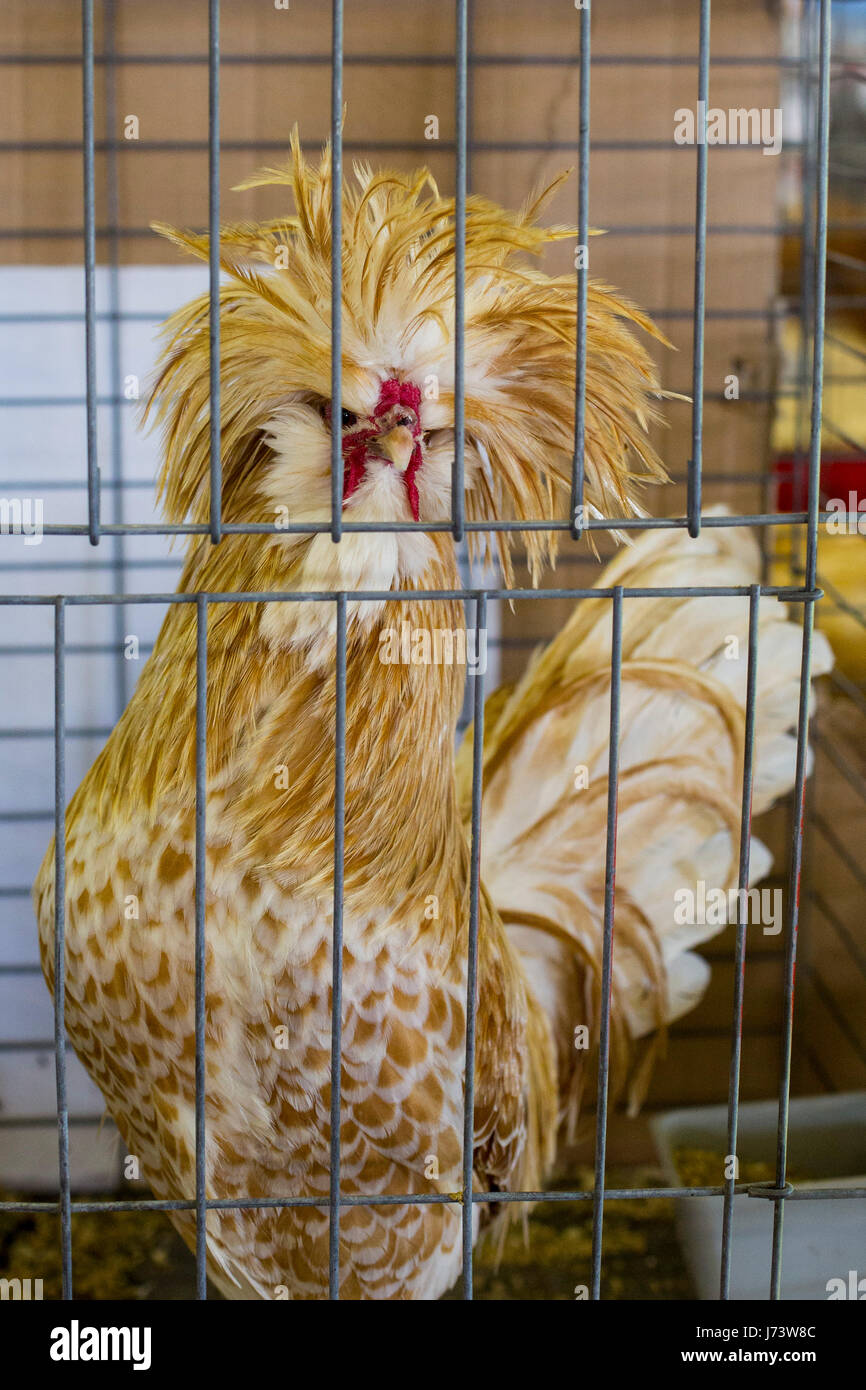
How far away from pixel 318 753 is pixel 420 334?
1.07 feet

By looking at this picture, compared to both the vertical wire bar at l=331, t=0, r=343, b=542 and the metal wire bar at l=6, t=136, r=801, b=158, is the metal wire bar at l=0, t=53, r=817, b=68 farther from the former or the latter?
the vertical wire bar at l=331, t=0, r=343, b=542

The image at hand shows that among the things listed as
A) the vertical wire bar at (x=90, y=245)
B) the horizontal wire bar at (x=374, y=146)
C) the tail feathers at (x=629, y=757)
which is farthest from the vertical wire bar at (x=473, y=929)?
the horizontal wire bar at (x=374, y=146)

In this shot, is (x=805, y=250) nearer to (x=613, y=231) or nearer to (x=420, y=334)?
(x=613, y=231)

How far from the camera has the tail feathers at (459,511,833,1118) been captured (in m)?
1.41

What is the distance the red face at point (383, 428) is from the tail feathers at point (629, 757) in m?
0.56

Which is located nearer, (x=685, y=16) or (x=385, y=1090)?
(x=385, y=1090)

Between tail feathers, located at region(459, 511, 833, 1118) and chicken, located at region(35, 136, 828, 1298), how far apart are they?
11.5 inches

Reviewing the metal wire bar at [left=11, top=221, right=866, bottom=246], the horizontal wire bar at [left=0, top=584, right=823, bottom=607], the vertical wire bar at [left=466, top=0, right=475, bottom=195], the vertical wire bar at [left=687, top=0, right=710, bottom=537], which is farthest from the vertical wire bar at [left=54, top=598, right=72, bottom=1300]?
the vertical wire bar at [left=466, top=0, right=475, bottom=195]

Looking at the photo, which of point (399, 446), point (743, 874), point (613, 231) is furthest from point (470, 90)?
point (743, 874)

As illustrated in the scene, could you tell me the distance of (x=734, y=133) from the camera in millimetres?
1694

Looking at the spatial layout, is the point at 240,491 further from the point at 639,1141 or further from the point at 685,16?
the point at 639,1141

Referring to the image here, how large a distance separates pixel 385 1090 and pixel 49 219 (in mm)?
1222

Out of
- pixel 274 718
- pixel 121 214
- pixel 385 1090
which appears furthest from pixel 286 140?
pixel 385 1090

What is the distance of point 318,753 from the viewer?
3.20ft
